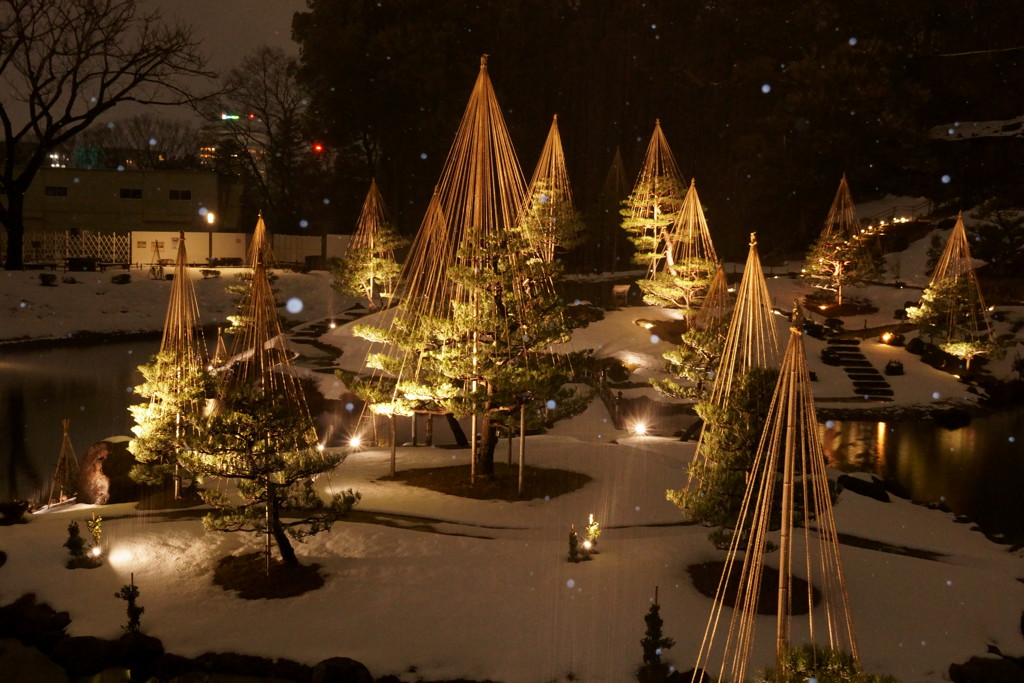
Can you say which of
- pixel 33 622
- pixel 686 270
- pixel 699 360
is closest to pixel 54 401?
pixel 33 622

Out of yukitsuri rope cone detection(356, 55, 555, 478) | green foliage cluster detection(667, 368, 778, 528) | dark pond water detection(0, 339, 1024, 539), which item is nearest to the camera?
green foliage cluster detection(667, 368, 778, 528)

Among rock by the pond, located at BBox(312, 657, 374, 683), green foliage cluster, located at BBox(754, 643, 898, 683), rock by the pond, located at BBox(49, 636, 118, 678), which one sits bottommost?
rock by the pond, located at BBox(49, 636, 118, 678)

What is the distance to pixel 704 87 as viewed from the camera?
4469 centimetres

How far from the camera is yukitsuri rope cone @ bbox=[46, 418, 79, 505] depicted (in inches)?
611

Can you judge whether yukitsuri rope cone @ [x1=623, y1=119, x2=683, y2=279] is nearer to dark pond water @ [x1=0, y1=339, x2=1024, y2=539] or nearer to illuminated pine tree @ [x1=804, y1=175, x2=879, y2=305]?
illuminated pine tree @ [x1=804, y1=175, x2=879, y2=305]

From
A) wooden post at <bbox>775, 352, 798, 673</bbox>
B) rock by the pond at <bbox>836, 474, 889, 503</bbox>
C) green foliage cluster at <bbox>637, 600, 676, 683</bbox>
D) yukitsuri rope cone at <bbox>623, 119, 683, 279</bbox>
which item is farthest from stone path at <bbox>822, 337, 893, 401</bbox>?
wooden post at <bbox>775, 352, 798, 673</bbox>

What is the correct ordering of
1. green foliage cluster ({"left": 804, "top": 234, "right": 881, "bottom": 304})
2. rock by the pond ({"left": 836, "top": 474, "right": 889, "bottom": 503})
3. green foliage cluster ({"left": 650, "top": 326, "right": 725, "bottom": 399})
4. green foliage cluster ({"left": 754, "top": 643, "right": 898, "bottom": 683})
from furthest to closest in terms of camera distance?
green foliage cluster ({"left": 804, "top": 234, "right": 881, "bottom": 304}), green foliage cluster ({"left": 650, "top": 326, "right": 725, "bottom": 399}), rock by the pond ({"left": 836, "top": 474, "right": 889, "bottom": 503}), green foliage cluster ({"left": 754, "top": 643, "right": 898, "bottom": 683})

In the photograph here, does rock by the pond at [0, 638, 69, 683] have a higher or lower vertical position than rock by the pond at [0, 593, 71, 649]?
lower

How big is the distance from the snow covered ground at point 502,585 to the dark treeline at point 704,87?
25384 mm

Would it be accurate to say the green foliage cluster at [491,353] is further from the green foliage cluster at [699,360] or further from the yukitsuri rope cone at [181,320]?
the green foliage cluster at [699,360]

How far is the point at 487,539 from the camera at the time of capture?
12695 mm

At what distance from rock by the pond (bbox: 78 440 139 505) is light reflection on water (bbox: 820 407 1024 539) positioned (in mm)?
14432

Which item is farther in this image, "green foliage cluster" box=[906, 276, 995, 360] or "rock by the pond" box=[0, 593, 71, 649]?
"green foliage cluster" box=[906, 276, 995, 360]

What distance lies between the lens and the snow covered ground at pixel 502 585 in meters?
9.78
